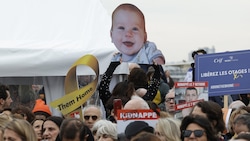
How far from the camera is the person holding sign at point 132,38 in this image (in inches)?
463

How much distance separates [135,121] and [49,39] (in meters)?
5.37

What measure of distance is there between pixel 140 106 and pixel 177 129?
1174 millimetres

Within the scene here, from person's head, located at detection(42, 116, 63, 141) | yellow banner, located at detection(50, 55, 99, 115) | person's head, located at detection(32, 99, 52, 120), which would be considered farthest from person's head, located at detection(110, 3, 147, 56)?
person's head, located at detection(42, 116, 63, 141)

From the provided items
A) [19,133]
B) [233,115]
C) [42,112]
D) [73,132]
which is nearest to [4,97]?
[42,112]

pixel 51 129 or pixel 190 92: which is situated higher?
pixel 190 92

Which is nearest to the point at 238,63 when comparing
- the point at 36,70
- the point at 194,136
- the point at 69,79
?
the point at 69,79

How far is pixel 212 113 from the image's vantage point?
7996 mm

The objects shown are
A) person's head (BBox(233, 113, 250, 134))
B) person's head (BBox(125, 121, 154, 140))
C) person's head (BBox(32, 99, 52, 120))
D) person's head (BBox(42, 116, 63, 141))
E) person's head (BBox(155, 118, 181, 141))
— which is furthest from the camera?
person's head (BBox(32, 99, 52, 120))

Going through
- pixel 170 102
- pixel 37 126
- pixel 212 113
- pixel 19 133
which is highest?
pixel 170 102

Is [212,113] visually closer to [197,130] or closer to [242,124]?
[242,124]

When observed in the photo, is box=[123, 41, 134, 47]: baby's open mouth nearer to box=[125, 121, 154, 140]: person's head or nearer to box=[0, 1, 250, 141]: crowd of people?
box=[0, 1, 250, 141]: crowd of people

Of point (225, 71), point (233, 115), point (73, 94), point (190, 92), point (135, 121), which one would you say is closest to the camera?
point (135, 121)

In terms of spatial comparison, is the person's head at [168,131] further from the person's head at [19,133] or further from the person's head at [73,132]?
the person's head at [19,133]

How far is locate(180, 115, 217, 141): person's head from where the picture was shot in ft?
22.4
